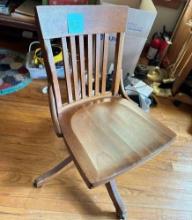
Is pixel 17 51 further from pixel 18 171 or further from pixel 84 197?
pixel 84 197

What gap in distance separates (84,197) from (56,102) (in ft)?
1.89

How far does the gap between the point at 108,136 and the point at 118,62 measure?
1.31ft

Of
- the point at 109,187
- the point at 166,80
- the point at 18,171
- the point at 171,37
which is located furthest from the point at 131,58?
the point at 18,171

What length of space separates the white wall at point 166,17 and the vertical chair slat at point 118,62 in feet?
4.42

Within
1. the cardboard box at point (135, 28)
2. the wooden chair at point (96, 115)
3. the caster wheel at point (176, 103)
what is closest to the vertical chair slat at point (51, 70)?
the wooden chair at point (96, 115)

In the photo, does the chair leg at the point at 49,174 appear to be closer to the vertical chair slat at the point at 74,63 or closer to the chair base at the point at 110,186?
the chair base at the point at 110,186

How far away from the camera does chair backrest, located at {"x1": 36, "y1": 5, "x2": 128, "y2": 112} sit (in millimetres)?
898

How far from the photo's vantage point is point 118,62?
113cm

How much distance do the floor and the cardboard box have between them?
2.36 ft

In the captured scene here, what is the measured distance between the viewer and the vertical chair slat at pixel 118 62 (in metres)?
1.09

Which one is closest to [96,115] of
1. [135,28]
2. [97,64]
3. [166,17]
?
[97,64]

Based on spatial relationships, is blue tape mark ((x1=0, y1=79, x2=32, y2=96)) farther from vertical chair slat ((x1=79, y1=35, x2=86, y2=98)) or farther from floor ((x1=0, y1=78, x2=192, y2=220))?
vertical chair slat ((x1=79, y1=35, x2=86, y2=98))

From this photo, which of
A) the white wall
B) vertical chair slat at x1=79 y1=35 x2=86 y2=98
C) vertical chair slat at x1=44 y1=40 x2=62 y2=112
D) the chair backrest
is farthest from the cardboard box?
vertical chair slat at x1=44 y1=40 x2=62 y2=112

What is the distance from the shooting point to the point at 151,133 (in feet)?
3.30
